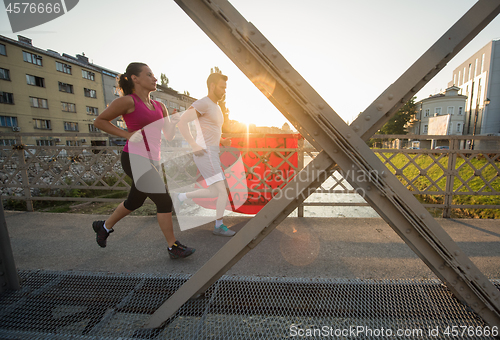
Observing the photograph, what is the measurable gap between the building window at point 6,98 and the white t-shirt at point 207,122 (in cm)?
3769

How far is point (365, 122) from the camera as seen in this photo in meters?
1.19

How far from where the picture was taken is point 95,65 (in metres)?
38.5

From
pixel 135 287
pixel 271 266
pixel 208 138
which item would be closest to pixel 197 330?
pixel 135 287

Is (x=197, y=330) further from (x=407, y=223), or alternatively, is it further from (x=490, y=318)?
(x=490, y=318)

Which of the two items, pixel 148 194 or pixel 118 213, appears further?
pixel 118 213

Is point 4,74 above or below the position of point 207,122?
above

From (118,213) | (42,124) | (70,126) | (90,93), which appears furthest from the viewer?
(90,93)

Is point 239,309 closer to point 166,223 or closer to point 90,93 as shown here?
point 166,223

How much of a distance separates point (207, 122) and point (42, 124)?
4086 centimetres

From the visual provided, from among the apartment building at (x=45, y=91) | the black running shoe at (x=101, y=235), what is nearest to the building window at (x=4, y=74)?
the apartment building at (x=45, y=91)

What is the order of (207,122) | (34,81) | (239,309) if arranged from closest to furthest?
(239,309), (207,122), (34,81)

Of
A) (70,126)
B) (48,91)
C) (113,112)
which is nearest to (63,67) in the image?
(48,91)

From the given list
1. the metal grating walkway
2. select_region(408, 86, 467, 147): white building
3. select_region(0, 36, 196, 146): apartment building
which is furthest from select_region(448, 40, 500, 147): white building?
select_region(0, 36, 196, 146): apartment building

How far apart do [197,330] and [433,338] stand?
1599 millimetres
